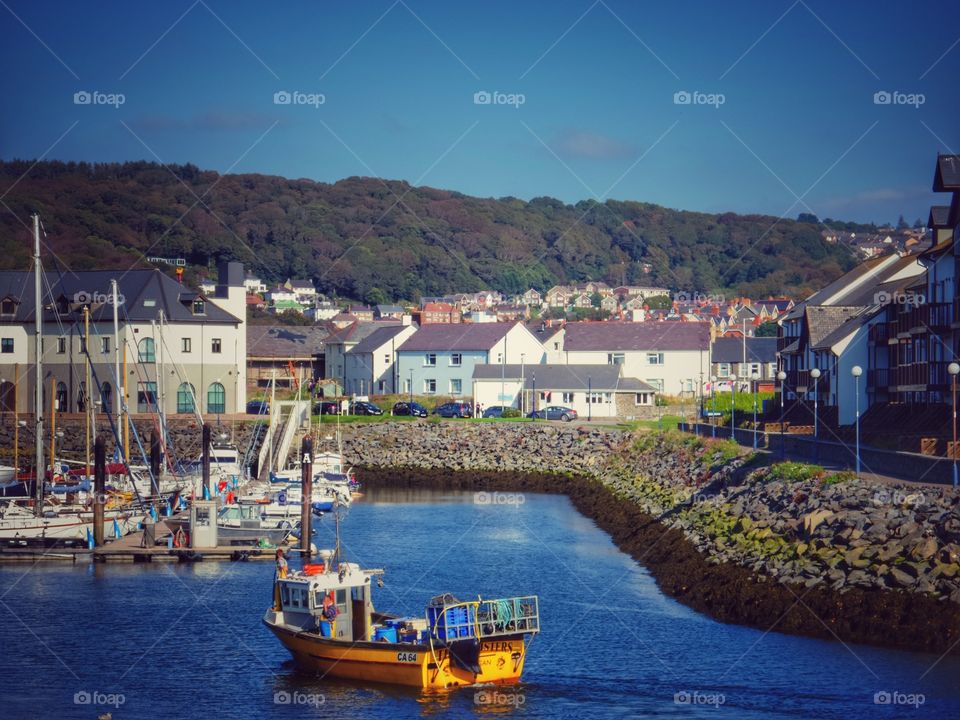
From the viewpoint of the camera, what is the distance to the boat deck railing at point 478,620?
95.0 feet

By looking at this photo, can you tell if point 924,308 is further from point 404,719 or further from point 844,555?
point 404,719

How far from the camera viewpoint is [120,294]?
86.8 metres

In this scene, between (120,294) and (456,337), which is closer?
(120,294)

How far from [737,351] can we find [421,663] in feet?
276

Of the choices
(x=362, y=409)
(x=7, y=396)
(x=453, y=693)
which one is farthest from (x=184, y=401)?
(x=453, y=693)

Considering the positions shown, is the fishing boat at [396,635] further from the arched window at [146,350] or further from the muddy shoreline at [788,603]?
the arched window at [146,350]

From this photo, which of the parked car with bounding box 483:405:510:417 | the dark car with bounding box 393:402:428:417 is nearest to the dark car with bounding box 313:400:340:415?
the dark car with bounding box 393:402:428:417

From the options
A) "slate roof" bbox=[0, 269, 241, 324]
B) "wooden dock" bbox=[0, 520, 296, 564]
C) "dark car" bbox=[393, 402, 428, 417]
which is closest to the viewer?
"wooden dock" bbox=[0, 520, 296, 564]

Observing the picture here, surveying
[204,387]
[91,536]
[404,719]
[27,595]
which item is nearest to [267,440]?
[204,387]

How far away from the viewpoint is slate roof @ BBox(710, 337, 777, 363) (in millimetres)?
108812

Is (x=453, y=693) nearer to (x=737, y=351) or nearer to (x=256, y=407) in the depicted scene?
(x=256, y=407)

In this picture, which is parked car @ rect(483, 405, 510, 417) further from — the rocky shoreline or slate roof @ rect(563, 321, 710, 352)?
the rocky shoreline

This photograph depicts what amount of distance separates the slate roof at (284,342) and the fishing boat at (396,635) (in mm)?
88650

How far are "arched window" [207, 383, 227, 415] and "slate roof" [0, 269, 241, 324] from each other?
4.77 m
